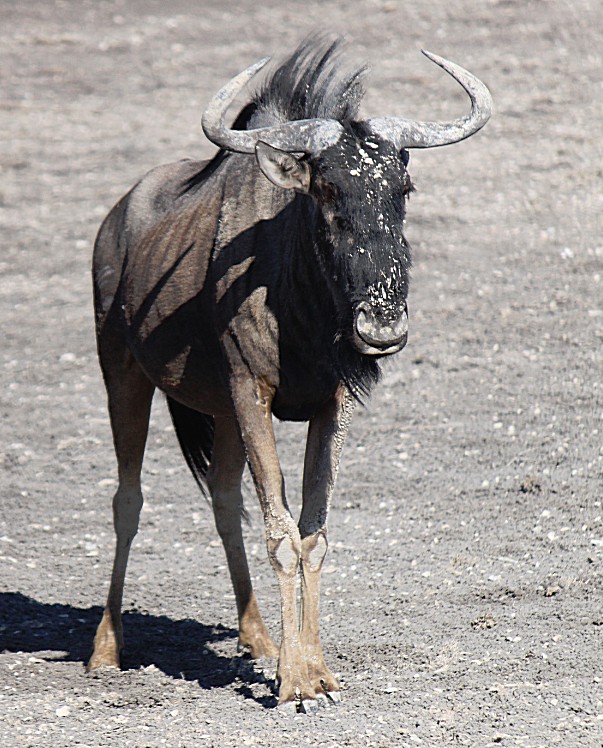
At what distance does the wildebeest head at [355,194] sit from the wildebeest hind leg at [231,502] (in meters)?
1.77

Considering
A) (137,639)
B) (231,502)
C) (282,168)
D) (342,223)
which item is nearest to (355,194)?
(342,223)

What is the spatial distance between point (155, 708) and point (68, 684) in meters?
0.71

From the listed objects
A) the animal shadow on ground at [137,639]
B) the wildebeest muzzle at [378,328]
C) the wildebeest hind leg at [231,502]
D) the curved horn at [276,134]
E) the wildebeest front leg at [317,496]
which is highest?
the curved horn at [276,134]

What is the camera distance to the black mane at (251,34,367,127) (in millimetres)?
5336

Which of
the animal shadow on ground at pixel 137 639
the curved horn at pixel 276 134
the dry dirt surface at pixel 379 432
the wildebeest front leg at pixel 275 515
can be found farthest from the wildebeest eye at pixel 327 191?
the animal shadow on ground at pixel 137 639

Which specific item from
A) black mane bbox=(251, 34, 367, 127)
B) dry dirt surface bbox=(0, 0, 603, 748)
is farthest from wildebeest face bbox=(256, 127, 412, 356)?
dry dirt surface bbox=(0, 0, 603, 748)

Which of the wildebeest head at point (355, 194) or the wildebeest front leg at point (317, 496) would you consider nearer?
the wildebeest head at point (355, 194)

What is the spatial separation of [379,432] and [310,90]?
4.19m

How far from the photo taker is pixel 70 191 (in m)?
14.3

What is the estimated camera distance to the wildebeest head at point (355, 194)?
15.2 feet

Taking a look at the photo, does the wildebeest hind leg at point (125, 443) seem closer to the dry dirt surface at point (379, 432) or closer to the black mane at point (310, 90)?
the dry dirt surface at point (379, 432)

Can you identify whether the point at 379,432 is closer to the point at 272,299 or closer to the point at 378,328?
the point at 272,299

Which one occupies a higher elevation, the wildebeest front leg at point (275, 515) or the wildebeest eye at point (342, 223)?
the wildebeest eye at point (342, 223)

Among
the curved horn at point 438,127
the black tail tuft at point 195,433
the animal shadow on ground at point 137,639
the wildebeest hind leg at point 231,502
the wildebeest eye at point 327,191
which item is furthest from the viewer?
the black tail tuft at point 195,433
